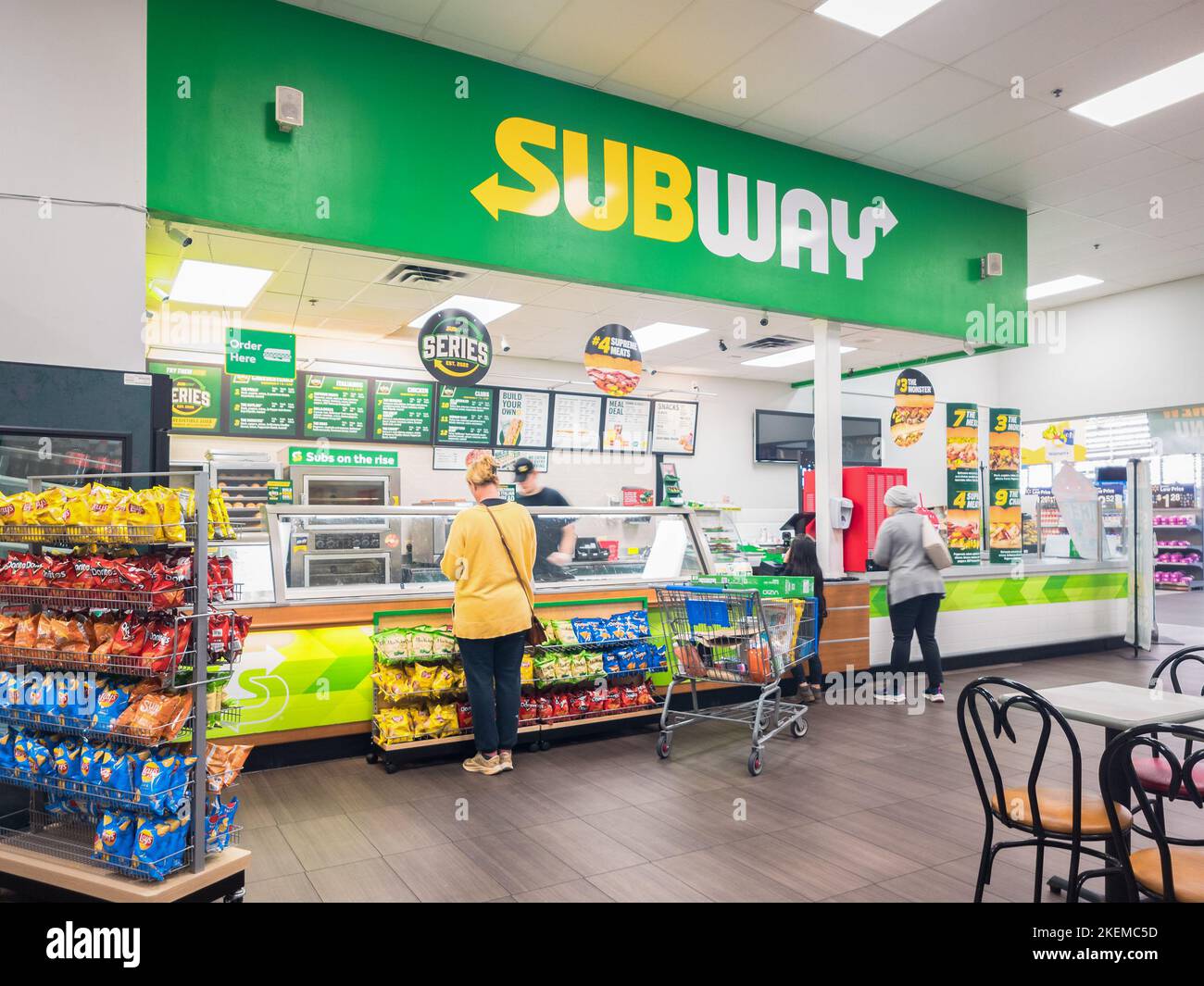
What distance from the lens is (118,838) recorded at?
2.58m

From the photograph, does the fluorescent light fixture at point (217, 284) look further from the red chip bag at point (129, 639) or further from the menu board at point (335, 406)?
the red chip bag at point (129, 639)

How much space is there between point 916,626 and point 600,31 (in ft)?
15.1

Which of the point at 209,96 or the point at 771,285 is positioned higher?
the point at 209,96

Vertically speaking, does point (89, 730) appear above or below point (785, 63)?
below

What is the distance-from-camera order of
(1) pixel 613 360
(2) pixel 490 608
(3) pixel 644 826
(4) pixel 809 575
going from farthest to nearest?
(4) pixel 809 575 < (1) pixel 613 360 < (2) pixel 490 608 < (3) pixel 644 826

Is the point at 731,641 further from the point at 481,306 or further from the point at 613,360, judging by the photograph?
the point at 481,306

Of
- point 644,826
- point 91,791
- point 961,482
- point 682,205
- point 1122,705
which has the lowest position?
point 644,826

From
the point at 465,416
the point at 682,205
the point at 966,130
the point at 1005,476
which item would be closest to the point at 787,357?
the point at 1005,476

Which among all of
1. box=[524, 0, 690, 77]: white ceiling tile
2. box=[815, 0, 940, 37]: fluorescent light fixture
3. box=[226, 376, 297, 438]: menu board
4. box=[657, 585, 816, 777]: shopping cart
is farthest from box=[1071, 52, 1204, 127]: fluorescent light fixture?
box=[226, 376, 297, 438]: menu board

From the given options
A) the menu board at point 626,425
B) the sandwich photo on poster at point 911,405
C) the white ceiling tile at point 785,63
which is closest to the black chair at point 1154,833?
the white ceiling tile at point 785,63
